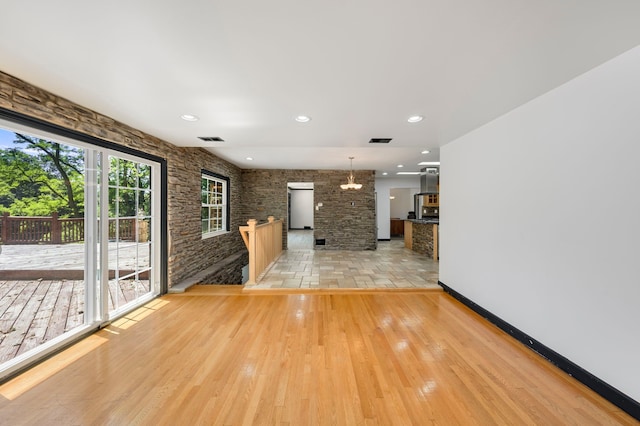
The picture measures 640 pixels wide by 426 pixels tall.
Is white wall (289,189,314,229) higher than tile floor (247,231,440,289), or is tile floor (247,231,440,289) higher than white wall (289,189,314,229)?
white wall (289,189,314,229)

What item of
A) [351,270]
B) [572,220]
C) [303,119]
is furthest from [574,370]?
[351,270]

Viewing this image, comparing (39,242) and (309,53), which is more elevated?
(309,53)

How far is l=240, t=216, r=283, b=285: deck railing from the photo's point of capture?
4480 millimetres

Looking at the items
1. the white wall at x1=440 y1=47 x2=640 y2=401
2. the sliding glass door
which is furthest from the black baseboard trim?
the sliding glass door

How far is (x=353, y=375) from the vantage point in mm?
2064

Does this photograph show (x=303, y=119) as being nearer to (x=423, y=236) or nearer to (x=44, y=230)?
(x=44, y=230)

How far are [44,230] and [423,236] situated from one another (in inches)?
285

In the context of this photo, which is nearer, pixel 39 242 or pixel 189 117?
pixel 39 242

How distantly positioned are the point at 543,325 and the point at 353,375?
1816 millimetres

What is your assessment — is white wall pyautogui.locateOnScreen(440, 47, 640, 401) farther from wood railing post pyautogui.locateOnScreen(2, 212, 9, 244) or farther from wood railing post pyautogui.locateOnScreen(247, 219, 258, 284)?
wood railing post pyautogui.locateOnScreen(2, 212, 9, 244)

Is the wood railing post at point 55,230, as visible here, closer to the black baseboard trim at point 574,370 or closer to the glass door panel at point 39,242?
the glass door panel at point 39,242

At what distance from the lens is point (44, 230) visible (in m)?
2.45

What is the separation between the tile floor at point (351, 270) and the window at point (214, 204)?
1759mm

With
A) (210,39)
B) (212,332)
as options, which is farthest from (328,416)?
(210,39)
